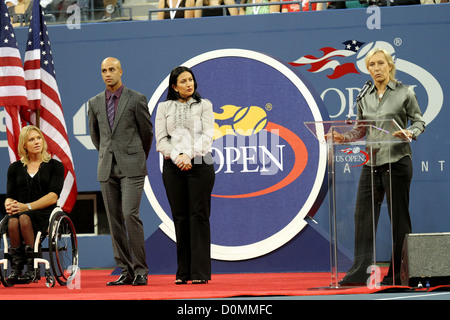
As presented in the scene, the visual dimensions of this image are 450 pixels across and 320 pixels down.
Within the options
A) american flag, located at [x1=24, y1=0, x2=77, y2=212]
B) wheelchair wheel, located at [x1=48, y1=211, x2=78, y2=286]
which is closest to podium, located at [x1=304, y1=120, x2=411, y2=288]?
wheelchair wheel, located at [x1=48, y1=211, x2=78, y2=286]

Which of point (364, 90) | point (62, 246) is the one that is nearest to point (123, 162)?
point (62, 246)

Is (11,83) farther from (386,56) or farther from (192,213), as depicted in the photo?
(386,56)

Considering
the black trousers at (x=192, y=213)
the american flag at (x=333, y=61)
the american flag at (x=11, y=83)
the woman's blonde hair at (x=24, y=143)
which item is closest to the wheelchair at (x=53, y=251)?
the woman's blonde hair at (x=24, y=143)

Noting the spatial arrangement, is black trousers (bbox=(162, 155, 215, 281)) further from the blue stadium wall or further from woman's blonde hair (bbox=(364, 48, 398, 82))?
the blue stadium wall

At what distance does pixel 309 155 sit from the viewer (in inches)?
257

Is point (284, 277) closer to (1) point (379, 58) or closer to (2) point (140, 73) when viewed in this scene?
(1) point (379, 58)

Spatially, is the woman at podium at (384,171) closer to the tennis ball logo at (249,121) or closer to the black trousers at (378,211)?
the black trousers at (378,211)

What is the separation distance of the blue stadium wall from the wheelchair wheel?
1.06 metres

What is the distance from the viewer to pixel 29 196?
18.2 ft

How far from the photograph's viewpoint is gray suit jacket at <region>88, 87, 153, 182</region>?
525cm

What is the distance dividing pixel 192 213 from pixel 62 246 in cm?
94

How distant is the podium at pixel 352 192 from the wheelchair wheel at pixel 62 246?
1845 millimetres
